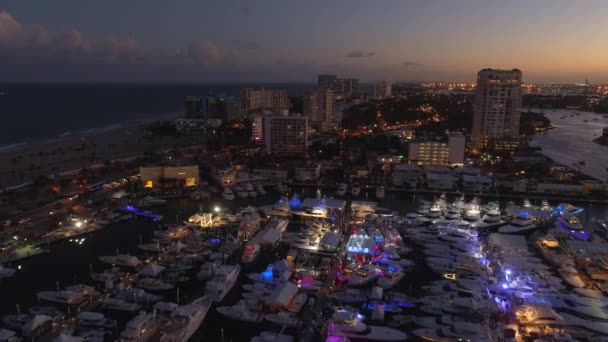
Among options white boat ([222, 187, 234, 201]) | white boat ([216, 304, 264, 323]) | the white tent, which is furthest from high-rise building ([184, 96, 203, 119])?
white boat ([216, 304, 264, 323])

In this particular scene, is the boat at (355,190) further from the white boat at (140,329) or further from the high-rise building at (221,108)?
the high-rise building at (221,108)

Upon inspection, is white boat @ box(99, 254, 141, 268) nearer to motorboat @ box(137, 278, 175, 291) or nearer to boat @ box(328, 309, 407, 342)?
motorboat @ box(137, 278, 175, 291)

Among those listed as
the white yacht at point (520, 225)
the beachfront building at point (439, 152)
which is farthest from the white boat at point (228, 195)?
the beachfront building at point (439, 152)

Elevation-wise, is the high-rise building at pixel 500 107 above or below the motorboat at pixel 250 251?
above

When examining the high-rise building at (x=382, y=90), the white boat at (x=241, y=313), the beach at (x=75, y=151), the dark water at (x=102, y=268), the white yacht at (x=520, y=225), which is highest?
the high-rise building at (x=382, y=90)

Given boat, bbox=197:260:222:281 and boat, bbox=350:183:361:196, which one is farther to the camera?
boat, bbox=350:183:361:196

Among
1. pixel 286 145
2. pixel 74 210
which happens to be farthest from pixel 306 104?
pixel 74 210
